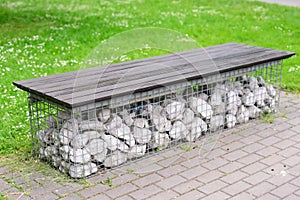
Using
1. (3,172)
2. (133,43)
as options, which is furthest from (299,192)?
(3,172)

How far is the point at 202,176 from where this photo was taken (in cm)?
428

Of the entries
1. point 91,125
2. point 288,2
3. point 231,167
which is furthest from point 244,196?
point 288,2

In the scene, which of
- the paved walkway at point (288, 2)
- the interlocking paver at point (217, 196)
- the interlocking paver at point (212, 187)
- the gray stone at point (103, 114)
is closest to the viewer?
the interlocking paver at point (217, 196)

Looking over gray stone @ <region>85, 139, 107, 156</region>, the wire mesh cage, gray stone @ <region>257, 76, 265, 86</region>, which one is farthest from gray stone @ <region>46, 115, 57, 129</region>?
gray stone @ <region>257, 76, 265, 86</region>

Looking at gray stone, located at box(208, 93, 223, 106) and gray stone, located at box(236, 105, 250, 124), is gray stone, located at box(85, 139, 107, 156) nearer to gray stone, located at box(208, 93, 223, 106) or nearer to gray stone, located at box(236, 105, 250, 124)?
gray stone, located at box(208, 93, 223, 106)

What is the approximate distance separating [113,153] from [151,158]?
420 mm

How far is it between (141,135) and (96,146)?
50 cm

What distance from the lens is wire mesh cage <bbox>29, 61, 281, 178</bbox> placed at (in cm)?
423

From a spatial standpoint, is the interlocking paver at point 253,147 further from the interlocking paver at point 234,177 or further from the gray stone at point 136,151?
the gray stone at point 136,151

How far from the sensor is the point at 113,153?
4.41 meters

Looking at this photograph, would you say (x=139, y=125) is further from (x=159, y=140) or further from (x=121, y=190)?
(x=121, y=190)

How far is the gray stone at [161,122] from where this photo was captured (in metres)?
4.70

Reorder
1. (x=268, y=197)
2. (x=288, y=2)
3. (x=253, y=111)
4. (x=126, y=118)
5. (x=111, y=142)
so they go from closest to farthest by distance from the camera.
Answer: (x=268, y=197), (x=111, y=142), (x=126, y=118), (x=253, y=111), (x=288, y=2)

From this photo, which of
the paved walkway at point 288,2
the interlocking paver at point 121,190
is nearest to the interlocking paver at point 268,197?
the interlocking paver at point 121,190
